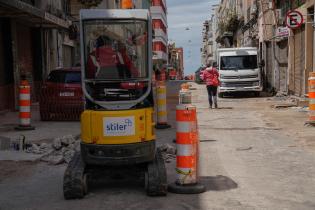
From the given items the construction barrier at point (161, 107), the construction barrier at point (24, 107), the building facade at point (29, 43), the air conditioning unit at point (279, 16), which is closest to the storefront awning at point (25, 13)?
the building facade at point (29, 43)

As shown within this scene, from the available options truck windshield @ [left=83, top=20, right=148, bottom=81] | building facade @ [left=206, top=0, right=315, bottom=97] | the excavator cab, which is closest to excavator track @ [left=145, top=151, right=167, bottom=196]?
the excavator cab

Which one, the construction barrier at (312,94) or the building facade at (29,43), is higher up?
the building facade at (29,43)

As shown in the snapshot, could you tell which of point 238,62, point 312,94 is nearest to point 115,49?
point 312,94

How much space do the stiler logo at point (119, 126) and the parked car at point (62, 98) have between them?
347 inches

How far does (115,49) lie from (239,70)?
2079 cm

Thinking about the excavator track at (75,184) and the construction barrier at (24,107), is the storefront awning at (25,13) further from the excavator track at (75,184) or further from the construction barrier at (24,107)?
the excavator track at (75,184)

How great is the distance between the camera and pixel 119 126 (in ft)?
22.7

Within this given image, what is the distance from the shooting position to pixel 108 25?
7223 millimetres

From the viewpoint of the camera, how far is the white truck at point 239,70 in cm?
2716

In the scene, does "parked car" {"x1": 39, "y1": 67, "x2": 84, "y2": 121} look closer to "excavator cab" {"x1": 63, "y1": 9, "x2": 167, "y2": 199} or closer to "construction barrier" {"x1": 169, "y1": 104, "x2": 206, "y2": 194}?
"excavator cab" {"x1": 63, "y1": 9, "x2": 167, "y2": 199}

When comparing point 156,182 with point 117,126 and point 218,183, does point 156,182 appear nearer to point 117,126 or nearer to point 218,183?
point 117,126

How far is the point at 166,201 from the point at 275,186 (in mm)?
1719

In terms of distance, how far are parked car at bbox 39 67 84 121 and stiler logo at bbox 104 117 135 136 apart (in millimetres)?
8804

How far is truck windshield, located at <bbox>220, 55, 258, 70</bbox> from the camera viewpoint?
2764 cm
